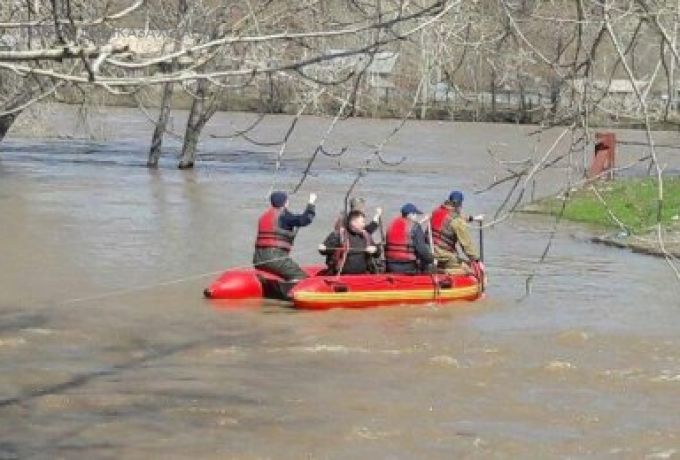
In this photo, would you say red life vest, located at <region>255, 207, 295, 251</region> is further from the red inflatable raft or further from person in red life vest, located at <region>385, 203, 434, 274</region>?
person in red life vest, located at <region>385, 203, 434, 274</region>

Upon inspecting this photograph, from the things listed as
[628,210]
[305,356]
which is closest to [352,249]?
[305,356]

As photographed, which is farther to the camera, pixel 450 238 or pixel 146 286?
pixel 146 286

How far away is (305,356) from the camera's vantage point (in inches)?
580

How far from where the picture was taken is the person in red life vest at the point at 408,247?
17.7m

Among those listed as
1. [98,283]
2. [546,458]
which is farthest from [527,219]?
[546,458]

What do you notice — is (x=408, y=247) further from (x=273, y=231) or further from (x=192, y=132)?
(x=192, y=132)

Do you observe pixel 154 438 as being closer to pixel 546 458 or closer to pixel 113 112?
pixel 546 458

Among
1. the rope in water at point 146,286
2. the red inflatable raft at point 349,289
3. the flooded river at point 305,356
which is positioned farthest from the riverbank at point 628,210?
the rope in water at point 146,286

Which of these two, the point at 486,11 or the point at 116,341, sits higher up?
the point at 486,11

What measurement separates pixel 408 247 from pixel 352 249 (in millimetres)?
709

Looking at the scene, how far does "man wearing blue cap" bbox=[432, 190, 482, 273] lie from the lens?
60.1 ft

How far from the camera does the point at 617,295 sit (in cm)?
1920

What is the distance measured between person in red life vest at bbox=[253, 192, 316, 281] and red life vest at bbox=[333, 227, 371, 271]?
0.42m

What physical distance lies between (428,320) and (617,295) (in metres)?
3.43
